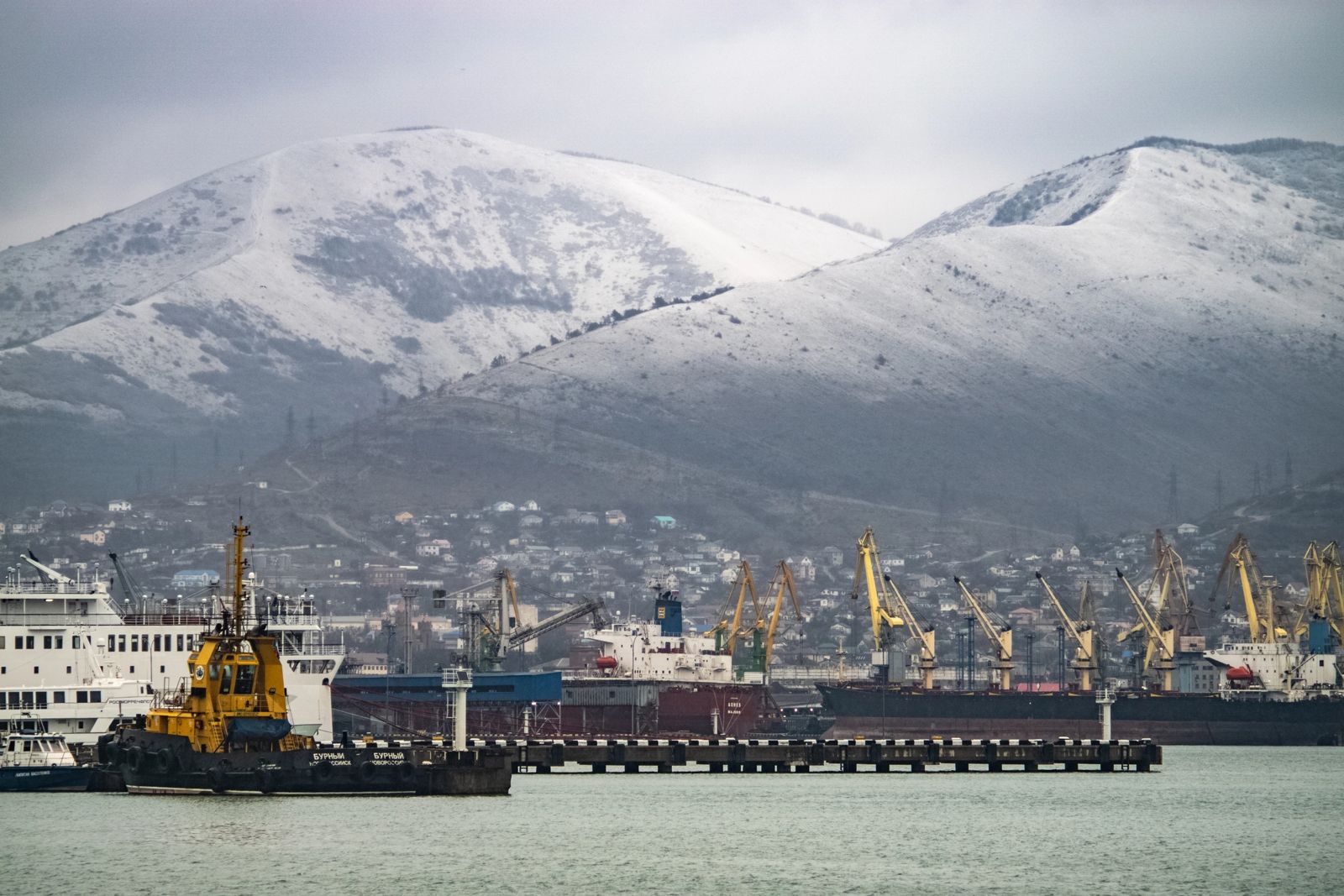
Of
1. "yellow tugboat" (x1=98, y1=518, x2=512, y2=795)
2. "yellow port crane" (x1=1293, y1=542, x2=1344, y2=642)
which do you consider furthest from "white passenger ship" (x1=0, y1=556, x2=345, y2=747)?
"yellow port crane" (x1=1293, y1=542, x2=1344, y2=642)

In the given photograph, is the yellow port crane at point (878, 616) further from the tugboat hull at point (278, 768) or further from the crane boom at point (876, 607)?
the tugboat hull at point (278, 768)

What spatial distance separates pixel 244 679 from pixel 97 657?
16.3m

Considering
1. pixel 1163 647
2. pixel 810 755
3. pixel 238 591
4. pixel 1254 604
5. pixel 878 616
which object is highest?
pixel 1254 604

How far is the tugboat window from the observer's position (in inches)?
2985

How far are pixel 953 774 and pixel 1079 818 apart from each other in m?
26.9

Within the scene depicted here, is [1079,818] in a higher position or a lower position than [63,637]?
lower

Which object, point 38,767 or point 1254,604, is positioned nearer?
point 38,767

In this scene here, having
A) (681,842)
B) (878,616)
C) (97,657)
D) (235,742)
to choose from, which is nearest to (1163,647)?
(878,616)

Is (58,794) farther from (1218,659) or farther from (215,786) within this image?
(1218,659)

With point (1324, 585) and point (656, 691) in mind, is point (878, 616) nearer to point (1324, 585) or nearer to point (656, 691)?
point (656, 691)

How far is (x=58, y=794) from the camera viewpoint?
81750mm

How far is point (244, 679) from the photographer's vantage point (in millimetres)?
75938

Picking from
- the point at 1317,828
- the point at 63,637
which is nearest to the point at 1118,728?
the point at 1317,828

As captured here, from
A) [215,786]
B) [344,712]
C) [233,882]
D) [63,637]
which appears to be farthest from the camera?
[344,712]
